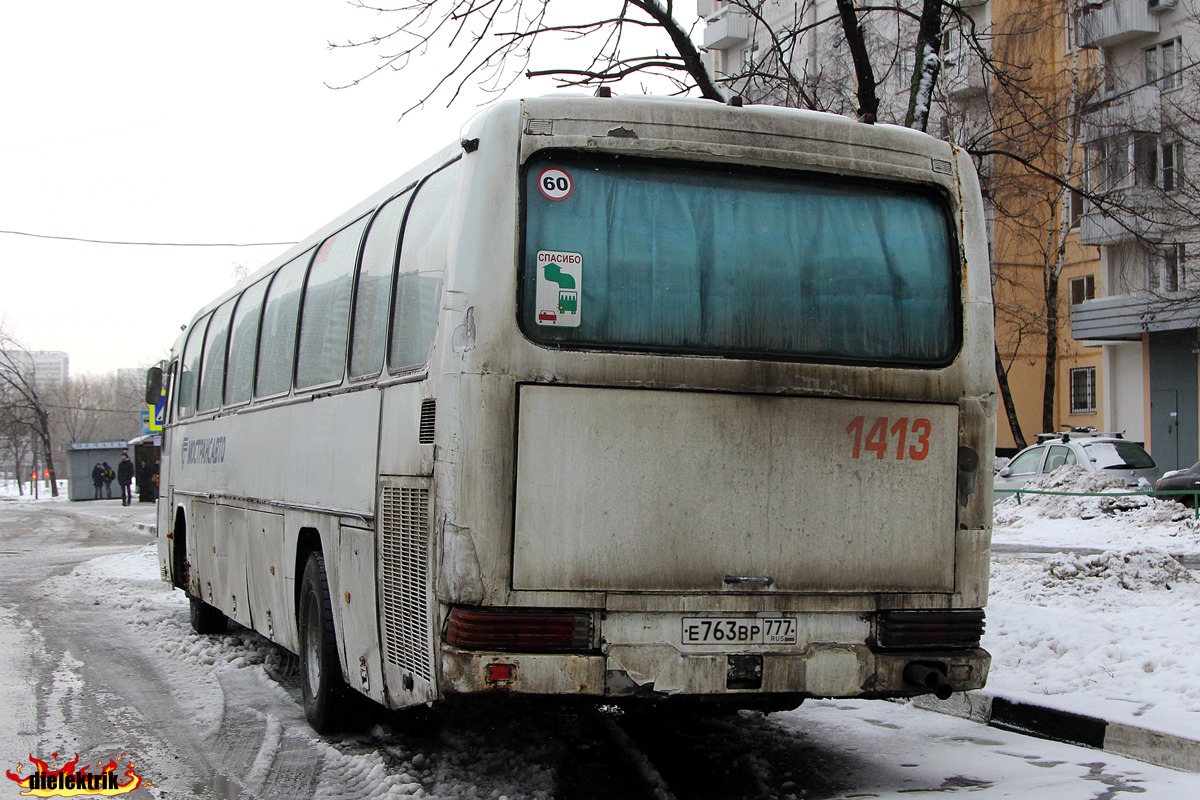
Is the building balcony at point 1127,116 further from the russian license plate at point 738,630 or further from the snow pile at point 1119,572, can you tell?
the russian license plate at point 738,630

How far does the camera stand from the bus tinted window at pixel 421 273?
597 centimetres

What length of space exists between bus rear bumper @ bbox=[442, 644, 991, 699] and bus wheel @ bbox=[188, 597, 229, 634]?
7638 mm

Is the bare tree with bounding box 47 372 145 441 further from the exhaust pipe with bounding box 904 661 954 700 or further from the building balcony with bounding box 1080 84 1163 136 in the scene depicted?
the exhaust pipe with bounding box 904 661 954 700

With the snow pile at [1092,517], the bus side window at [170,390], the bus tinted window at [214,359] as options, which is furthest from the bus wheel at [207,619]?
the snow pile at [1092,517]

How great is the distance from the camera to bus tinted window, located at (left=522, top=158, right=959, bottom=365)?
5664 mm

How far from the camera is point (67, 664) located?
1055 centimetres

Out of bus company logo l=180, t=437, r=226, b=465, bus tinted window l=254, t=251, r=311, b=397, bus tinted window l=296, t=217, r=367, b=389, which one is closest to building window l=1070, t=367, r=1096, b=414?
bus company logo l=180, t=437, r=226, b=465

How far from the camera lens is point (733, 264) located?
5.86 metres

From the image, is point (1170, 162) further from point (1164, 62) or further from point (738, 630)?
point (738, 630)

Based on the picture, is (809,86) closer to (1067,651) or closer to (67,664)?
(1067,651)

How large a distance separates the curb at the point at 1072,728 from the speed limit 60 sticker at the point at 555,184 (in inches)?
161

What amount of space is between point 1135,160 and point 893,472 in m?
35.5

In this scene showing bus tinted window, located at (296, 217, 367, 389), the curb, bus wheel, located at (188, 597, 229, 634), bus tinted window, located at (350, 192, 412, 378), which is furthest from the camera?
bus wheel, located at (188, 597, 229, 634)

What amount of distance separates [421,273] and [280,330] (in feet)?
11.3
